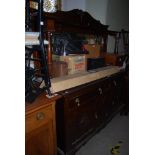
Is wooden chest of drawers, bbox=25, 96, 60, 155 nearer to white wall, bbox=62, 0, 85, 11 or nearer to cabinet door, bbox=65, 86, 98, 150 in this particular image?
cabinet door, bbox=65, 86, 98, 150

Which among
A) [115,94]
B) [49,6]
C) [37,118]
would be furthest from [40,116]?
[115,94]

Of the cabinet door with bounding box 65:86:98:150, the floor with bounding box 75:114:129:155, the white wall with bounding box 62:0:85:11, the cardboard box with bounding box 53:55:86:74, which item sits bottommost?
the floor with bounding box 75:114:129:155

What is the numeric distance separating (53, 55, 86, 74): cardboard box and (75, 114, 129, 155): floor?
84 centimetres

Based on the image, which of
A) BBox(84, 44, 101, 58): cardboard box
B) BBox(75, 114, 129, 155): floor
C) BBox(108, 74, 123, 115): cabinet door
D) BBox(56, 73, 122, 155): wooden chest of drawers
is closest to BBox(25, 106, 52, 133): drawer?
BBox(56, 73, 122, 155): wooden chest of drawers

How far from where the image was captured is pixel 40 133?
4.35 ft

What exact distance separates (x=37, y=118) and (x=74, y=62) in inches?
31.0

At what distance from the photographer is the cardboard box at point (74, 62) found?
1.83 metres

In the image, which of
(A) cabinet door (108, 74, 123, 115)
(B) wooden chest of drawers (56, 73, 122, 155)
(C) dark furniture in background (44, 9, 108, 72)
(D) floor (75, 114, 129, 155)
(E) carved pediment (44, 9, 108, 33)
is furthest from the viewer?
(A) cabinet door (108, 74, 123, 115)

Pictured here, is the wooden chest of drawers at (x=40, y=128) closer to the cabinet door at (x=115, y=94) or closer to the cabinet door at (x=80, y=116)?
the cabinet door at (x=80, y=116)

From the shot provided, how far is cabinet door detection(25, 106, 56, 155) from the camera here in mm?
1233

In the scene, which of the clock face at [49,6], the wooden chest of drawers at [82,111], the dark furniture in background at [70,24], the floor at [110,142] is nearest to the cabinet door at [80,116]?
the wooden chest of drawers at [82,111]

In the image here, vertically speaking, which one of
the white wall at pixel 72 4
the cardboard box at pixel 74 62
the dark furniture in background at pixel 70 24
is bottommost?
the cardboard box at pixel 74 62
